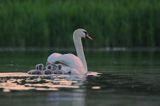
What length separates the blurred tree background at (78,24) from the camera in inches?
1309

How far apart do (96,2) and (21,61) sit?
15.5m

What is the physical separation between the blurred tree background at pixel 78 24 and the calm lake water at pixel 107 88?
7.90 m

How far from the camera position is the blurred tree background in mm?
33250

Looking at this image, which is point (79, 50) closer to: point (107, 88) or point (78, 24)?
point (107, 88)

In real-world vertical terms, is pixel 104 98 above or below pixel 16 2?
below

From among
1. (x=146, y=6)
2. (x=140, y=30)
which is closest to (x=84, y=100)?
(x=140, y=30)

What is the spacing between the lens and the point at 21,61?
79.4ft

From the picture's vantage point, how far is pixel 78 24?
3462 centimetres

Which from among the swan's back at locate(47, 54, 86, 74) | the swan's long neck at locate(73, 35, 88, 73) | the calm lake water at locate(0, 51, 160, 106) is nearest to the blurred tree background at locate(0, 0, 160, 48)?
the calm lake water at locate(0, 51, 160, 106)

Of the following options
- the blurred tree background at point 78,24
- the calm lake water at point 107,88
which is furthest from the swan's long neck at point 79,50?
the blurred tree background at point 78,24

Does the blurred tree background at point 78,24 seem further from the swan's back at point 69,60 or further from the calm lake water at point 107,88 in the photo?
the swan's back at point 69,60

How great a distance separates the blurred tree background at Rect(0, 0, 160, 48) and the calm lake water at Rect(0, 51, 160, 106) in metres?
7.90

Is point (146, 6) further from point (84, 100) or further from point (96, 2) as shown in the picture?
point (84, 100)

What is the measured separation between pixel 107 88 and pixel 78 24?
19420mm
